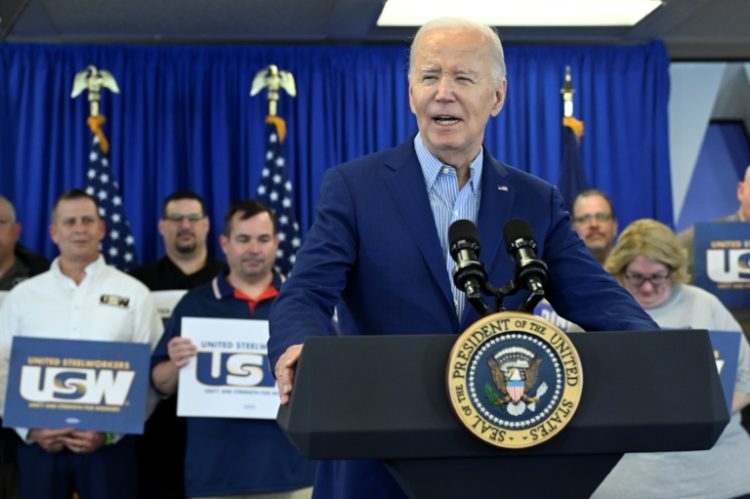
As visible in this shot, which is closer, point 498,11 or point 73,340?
point 73,340

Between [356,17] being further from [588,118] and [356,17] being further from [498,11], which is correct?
[588,118]

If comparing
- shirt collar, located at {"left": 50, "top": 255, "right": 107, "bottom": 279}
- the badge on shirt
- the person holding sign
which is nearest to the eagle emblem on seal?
the person holding sign

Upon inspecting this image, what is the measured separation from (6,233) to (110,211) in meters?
1.06

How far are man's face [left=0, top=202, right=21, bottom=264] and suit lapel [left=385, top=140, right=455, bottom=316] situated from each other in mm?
4345

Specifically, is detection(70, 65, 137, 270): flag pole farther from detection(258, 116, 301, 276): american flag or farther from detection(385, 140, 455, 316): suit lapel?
detection(385, 140, 455, 316): suit lapel

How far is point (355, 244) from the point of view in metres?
1.96

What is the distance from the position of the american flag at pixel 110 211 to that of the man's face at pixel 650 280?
3.47 m

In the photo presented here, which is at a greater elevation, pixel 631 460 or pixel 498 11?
pixel 498 11

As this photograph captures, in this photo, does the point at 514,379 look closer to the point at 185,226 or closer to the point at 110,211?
the point at 185,226

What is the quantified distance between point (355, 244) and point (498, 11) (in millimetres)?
5568

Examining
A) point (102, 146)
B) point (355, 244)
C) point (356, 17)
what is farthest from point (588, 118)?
point (355, 244)

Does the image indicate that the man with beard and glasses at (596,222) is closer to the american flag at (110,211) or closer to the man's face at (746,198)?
the man's face at (746,198)

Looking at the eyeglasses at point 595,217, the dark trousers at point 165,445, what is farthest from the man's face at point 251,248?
the eyeglasses at point 595,217

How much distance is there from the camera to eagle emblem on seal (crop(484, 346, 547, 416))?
1505mm
